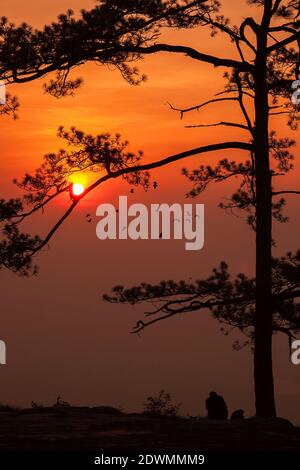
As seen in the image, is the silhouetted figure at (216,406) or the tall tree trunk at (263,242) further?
the tall tree trunk at (263,242)

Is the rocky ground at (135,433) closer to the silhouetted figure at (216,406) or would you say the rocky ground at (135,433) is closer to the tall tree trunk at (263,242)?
the silhouetted figure at (216,406)

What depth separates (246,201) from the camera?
20.5 metres

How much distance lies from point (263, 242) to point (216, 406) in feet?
12.8

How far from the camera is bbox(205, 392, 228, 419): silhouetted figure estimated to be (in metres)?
16.2

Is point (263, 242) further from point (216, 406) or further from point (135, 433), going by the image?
point (135, 433)

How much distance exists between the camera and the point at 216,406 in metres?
16.2

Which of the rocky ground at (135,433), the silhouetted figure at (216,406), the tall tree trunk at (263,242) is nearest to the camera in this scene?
the rocky ground at (135,433)

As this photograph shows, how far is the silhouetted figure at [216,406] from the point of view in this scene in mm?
16156

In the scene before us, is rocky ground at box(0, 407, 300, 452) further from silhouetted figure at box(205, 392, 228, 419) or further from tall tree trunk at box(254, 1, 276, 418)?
Answer: tall tree trunk at box(254, 1, 276, 418)

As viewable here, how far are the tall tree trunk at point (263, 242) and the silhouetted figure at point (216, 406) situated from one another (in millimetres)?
2238

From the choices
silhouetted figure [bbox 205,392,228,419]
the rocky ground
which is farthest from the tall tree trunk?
the rocky ground

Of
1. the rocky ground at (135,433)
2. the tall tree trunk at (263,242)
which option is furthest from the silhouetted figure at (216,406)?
the rocky ground at (135,433)
